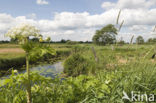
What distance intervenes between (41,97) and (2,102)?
0.47 m

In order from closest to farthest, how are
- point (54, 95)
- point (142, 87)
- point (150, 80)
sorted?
point (54, 95)
point (142, 87)
point (150, 80)

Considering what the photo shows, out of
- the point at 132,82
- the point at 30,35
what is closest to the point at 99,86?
the point at 132,82

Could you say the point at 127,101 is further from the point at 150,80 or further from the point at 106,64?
the point at 106,64

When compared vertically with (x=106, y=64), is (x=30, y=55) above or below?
above

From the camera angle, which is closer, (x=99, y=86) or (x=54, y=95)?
(x=54, y=95)

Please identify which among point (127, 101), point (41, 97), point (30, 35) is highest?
point (30, 35)

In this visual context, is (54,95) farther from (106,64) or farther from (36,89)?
(106,64)

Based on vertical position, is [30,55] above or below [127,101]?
above

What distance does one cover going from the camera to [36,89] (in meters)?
2.02

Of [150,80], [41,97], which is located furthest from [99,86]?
[150,80]

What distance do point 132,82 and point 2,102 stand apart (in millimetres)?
1806

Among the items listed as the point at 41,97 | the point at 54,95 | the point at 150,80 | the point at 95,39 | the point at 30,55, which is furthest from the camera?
the point at 95,39

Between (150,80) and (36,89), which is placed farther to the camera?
(150,80)

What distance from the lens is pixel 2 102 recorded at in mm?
1477
